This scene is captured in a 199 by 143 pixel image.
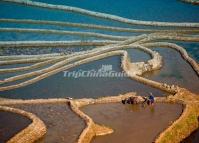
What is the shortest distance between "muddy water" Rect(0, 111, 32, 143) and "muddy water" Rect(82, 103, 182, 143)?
3.01 meters

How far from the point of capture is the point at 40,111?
57.6 feet

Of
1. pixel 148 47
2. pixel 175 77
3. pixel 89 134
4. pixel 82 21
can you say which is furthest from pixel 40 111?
pixel 82 21

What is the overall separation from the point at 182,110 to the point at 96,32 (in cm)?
1369

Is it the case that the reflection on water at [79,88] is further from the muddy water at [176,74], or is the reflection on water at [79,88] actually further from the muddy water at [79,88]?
the muddy water at [176,74]

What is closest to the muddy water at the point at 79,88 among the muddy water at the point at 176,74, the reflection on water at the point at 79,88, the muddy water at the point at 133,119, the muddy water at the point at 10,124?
the reflection on water at the point at 79,88

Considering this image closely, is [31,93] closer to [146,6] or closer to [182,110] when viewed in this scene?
[182,110]

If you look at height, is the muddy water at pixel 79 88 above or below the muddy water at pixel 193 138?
above

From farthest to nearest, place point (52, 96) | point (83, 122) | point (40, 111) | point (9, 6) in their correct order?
point (9, 6) → point (52, 96) → point (40, 111) → point (83, 122)

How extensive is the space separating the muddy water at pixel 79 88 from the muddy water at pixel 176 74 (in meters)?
1.50

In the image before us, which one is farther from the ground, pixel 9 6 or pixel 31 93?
pixel 9 6

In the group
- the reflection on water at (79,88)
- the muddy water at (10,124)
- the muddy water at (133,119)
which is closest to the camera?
the muddy water at (133,119)

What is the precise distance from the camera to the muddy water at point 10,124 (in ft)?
49.5

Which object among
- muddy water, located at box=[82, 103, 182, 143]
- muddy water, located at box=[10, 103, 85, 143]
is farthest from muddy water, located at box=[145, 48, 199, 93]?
muddy water, located at box=[10, 103, 85, 143]

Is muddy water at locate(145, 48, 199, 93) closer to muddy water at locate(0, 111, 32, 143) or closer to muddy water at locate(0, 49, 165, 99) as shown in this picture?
muddy water at locate(0, 49, 165, 99)
